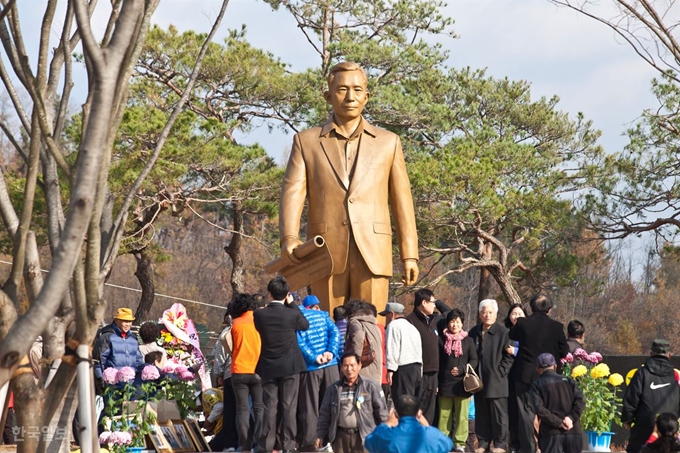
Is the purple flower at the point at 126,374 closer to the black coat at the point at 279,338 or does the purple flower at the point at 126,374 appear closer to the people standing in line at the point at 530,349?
the black coat at the point at 279,338

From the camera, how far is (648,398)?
7914 millimetres

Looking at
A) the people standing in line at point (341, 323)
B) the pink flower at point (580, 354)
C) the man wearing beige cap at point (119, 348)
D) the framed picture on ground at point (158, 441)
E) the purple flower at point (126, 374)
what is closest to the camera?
the purple flower at point (126, 374)

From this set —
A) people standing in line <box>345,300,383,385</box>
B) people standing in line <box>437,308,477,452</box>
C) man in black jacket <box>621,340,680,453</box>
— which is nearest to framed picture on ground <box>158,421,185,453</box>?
people standing in line <box>345,300,383,385</box>

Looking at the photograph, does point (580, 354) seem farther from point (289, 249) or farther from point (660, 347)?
point (289, 249)

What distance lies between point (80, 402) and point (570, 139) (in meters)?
22.2

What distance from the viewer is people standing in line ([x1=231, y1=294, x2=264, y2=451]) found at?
7.98 m

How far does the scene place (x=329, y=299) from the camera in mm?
9414

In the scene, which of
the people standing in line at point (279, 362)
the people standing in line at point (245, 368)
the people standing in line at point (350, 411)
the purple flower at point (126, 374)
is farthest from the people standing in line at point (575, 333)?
the purple flower at point (126, 374)

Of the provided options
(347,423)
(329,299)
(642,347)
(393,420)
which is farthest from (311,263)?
(642,347)

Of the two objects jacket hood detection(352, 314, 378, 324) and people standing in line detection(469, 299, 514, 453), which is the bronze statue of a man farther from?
jacket hood detection(352, 314, 378, 324)

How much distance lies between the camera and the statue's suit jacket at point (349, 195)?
9.43 metres

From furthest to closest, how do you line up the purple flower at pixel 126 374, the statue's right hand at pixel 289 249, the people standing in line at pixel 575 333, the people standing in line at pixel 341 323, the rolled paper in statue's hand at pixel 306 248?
1. the people standing in line at pixel 575 333
2. the statue's right hand at pixel 289 249
3. the rolled paper in statue's hand at pixel 306 248
4. the people standing in line at pixel 341 323
5. the purple flower at pixel 126 374

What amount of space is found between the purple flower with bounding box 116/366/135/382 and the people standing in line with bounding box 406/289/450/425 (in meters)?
2.45

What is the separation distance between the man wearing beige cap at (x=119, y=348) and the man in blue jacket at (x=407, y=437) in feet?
11.8
